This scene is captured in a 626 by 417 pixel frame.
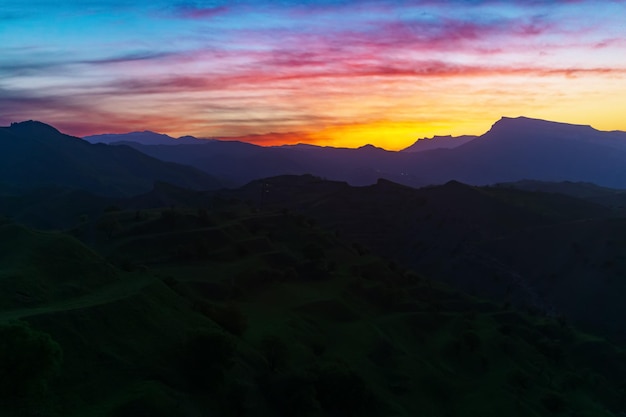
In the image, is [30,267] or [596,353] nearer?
[30,267]

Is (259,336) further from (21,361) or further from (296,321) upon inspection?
(21,361)

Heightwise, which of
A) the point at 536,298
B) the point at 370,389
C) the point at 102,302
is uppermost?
the point at 102,302

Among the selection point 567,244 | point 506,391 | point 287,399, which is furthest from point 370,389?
point 567,244

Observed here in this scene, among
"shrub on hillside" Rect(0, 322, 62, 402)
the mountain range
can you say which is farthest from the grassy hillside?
the mountain range

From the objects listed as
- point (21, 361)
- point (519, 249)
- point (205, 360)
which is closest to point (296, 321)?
point (205, 360)

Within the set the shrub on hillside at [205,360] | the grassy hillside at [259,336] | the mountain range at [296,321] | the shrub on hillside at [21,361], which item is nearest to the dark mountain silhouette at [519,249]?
the mountain range at [296,321]

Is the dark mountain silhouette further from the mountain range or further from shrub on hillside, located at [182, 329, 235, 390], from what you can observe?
shrub on hillside, located at [182, 329, 235, 390]

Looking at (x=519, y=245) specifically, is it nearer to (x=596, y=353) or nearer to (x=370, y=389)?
(x=596, y=353)

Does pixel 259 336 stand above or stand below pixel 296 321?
above
